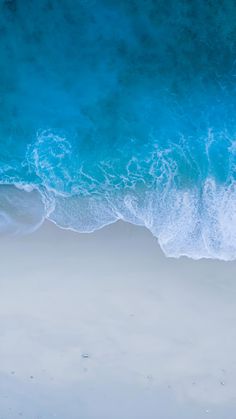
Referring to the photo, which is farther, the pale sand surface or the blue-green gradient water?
the blue-green gradient water

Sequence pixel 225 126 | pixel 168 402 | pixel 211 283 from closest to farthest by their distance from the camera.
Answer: pixel 168 402
pixel 211 283
pixel 225 126

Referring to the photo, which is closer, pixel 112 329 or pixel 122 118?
pixel 112 329

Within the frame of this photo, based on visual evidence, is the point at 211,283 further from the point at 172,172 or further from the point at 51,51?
the point at 51,51

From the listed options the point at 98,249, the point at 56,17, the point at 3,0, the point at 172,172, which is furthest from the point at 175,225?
the point at 3,0

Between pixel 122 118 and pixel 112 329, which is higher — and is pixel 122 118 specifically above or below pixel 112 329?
above

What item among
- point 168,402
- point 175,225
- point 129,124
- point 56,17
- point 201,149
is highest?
point 56,17

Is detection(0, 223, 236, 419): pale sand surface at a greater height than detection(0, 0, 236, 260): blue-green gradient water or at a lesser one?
lesser
